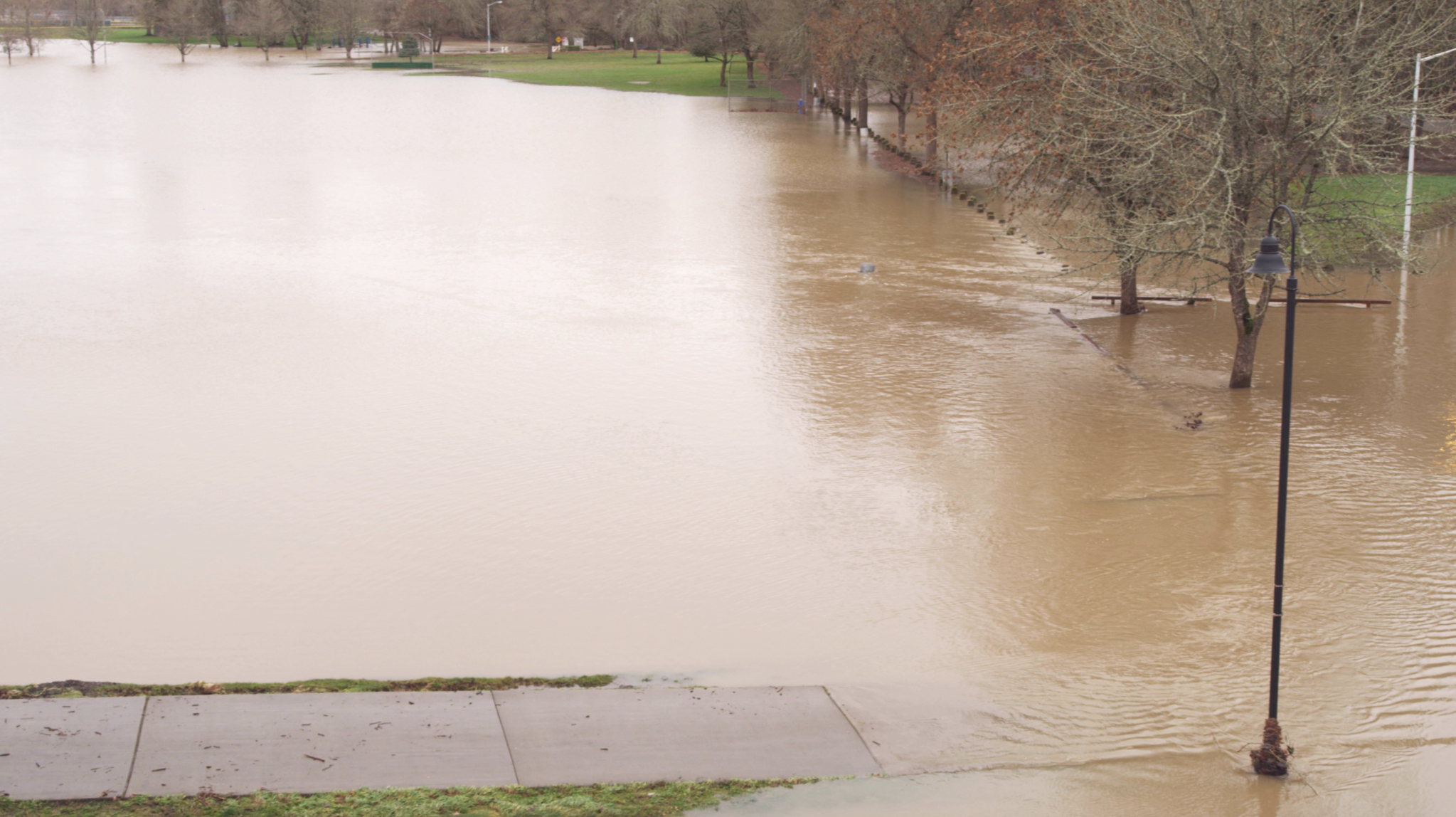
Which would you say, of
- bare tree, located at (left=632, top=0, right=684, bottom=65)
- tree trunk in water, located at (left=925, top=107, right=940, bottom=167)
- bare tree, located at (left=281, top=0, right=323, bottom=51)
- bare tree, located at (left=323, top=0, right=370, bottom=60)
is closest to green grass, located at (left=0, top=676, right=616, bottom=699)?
tree trunk in water, located at (left=925, top=107, right=940, bottom=167)

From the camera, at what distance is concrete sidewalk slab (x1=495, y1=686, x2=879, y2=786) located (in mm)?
9219

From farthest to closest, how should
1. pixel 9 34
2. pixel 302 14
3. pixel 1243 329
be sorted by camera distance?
pixel 302 14 → pixel 9 34 → pixel 1243 329

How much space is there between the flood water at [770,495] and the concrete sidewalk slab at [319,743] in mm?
1491

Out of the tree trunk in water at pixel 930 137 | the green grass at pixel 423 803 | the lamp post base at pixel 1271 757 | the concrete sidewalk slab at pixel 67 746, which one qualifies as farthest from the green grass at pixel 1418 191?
the concrete sidewalk slab at pixel 67 746

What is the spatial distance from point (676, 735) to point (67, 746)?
413 cm

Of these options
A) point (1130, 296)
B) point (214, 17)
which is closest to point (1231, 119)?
point (1130, 296)

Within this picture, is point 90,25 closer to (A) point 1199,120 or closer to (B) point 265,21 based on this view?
(B) point 265,21

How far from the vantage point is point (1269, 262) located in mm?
9172

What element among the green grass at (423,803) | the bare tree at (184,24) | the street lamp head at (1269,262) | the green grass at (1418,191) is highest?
the bare tree at (184,24)

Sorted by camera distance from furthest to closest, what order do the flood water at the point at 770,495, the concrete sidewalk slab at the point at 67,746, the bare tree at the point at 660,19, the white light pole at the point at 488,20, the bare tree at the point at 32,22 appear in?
the white light pole at the point at 488,20, the bare tree at the point at 32,22, the bare tree at the point at 660,19, the flood water at the point at 770,495, the concrete sidewalk slab at the point at 67,746

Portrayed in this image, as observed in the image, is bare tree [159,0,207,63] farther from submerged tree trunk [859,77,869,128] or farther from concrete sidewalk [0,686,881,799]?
concrete sidewalk [0,686,881,799]

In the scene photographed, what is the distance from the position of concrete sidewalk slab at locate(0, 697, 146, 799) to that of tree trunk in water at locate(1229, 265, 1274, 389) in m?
15.6

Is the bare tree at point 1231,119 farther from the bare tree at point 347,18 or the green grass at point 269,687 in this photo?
the bare tree at point 347,18

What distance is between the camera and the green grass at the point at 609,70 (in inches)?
3494
